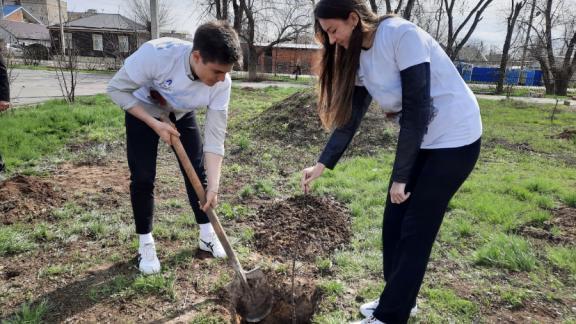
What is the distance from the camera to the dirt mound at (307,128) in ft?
24.5

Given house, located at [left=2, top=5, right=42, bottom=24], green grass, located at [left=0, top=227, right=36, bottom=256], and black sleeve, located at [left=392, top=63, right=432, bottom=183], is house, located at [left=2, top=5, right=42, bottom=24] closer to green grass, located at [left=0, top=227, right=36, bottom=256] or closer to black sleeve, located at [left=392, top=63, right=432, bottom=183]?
green grass, located at [left=0, top=227, right=36, bottom=256]

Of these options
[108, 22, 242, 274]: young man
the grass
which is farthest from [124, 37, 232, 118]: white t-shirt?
the grass

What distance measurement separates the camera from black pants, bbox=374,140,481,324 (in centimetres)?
188

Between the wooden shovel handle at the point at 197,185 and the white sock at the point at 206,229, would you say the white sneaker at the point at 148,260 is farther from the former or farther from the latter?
the wooden shovel handle at the point at 197,185

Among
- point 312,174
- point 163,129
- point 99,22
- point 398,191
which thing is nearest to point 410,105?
point 398,191

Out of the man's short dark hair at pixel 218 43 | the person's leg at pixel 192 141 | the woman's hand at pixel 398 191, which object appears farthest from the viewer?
the person's leg at pixel 192 141

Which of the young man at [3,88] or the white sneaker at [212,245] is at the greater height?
the young man at [3,88]

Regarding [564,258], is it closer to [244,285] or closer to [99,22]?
[244,285]

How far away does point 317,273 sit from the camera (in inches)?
123

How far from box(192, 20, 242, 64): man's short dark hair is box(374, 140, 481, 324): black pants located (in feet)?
3.56

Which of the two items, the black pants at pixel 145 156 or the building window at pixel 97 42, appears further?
the building window at pixel 97 42

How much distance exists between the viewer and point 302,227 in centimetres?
385

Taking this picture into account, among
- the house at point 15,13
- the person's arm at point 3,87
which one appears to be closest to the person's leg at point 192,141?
the person's arm at point 3,87

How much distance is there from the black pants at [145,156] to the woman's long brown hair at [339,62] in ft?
3.54
